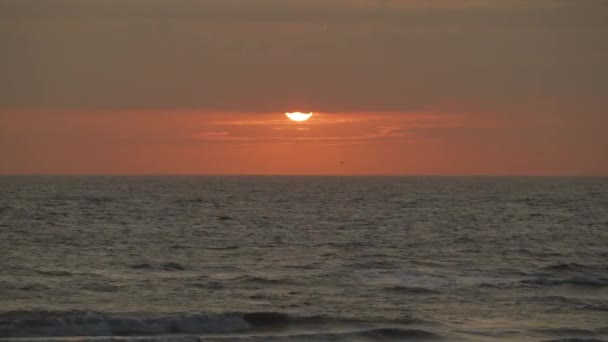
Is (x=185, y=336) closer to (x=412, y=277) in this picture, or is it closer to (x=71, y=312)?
(x=71, y=312)

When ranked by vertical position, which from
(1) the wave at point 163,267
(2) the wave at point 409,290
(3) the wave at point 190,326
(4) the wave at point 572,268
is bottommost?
(3) the wave at point 190,326

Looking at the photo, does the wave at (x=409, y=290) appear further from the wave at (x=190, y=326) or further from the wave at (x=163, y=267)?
the wave at (x=163, y=267)

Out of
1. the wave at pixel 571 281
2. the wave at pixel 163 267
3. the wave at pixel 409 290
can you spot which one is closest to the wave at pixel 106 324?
the wave at pixel 409 290

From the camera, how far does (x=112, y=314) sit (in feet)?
78.3

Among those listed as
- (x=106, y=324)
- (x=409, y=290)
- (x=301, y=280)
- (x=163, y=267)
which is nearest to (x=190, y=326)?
(x=106, y=324)

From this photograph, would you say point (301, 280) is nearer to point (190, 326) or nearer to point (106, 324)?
point (190, 326)

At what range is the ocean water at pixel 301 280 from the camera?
22.7 meters

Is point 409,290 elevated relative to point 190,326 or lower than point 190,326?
elevated

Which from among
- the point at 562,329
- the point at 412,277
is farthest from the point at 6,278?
the point at 562,329

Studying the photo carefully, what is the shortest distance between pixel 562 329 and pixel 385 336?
15.6 ft

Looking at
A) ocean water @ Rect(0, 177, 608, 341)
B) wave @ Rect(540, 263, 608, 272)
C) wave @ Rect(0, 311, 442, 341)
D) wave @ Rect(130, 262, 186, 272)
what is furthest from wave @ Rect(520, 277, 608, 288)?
wave @ Rect(130, 262, 186, 272)

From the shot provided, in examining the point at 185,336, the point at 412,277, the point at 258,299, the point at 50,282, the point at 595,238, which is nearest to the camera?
the point at 185,336

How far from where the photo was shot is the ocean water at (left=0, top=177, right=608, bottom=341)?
74.4 ft

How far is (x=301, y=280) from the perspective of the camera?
30453 millimetres
